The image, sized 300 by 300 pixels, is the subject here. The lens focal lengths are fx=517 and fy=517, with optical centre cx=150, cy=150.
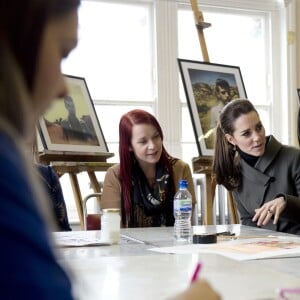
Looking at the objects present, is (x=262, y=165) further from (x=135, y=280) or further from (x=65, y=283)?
(x=65, y=283)

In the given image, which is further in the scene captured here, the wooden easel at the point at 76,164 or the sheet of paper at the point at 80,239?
the wooden easel at the point at 76,164

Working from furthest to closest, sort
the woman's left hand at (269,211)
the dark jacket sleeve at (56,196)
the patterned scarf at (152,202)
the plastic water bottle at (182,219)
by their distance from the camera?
the patterned scarf at (152,202) < the dark jacket sleeve at (56,196) < the woman's left hand at (269,211) < the plastic water bottle at (182,219)

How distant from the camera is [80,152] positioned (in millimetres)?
3248

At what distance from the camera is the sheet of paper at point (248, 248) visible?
127cm

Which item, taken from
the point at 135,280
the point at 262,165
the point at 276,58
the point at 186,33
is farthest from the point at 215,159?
the point at 276,58

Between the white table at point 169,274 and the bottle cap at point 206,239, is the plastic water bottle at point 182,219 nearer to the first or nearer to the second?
the bottle cap at point 206,239

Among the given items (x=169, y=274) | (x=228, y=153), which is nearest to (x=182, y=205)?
(x=228, y=153)

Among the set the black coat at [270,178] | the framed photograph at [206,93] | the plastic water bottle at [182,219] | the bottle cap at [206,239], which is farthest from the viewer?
the framed photograph at [206,93]

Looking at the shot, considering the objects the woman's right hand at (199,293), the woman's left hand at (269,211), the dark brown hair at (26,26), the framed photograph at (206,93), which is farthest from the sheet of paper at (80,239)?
the framed photograph at (206,93)

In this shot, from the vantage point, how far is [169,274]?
3.16 feet

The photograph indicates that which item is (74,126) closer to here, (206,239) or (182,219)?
(182,219)

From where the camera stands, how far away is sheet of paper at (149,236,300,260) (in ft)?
4.17

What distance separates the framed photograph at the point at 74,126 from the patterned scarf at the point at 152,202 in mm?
848

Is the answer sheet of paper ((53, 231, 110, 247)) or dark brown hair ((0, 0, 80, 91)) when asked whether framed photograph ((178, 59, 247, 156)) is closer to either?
sheet of paper ((53, 231, 110, 247))
